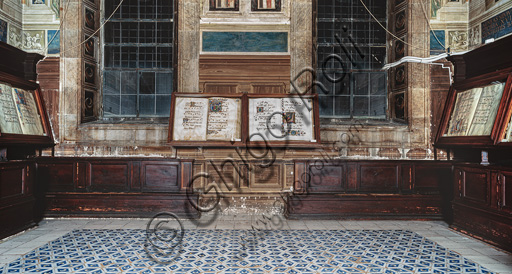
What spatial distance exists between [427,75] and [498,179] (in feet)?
7.91

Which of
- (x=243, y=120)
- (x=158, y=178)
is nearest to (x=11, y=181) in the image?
(x=158, y=178)

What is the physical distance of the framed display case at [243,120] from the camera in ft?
17.2

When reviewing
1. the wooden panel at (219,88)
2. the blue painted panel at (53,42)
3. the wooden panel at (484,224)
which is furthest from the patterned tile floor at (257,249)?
the blue painted panel at (53,42)

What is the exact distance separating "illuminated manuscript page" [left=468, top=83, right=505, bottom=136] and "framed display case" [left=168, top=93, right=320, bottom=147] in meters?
2.27

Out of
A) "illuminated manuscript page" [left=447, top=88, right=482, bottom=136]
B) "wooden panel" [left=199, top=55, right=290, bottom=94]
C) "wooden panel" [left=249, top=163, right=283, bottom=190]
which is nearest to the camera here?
"illuminated manuscript page" [left=447, top=88, right=482, bottom=136]

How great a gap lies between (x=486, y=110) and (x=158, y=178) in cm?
500

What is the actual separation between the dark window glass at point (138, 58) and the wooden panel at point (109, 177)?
4.37ft

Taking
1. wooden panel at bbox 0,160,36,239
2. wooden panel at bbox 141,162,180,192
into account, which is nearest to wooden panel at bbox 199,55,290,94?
wooden panel at bbox 141,162,180,192

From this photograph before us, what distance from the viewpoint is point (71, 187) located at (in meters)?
5.12

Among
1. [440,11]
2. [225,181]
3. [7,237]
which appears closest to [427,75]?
[440,11]

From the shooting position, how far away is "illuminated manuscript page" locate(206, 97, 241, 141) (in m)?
5.26

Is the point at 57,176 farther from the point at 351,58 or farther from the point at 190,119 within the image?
the point at 351,58

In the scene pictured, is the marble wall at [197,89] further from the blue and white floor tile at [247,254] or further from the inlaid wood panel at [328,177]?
the blue and white floor tile at [247,254]

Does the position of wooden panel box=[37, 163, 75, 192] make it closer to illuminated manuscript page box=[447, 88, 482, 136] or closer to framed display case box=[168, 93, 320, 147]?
framed display case box=[168, 93, 320, 147]
